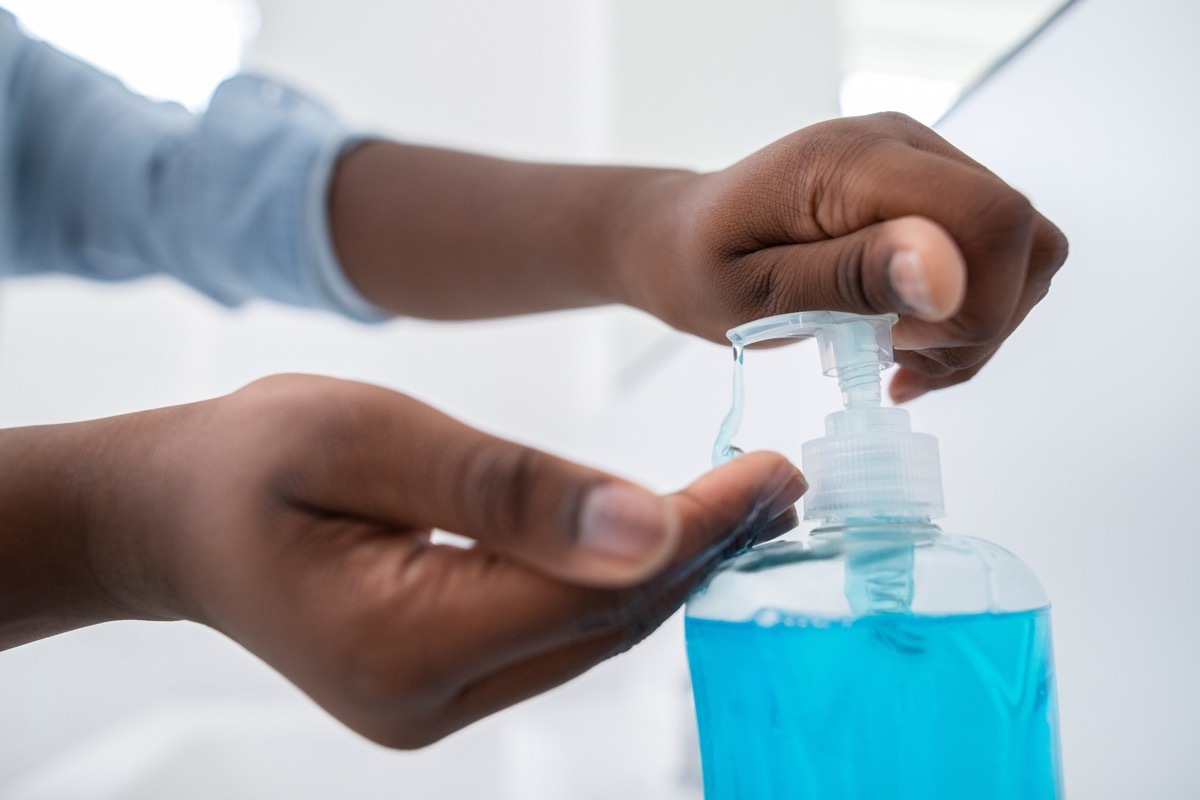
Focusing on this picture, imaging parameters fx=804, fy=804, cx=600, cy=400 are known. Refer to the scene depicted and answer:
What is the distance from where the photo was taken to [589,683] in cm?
67

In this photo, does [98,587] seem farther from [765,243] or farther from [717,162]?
[717,162]

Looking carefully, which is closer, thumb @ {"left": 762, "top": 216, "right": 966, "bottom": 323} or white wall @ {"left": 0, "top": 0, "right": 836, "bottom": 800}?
thumb @ {"left": 762, "top": 216, "right": 966, "bottom": 323}

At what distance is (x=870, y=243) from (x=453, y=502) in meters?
0.11

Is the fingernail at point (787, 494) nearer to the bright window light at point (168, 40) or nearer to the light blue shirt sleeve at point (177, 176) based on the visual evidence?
the light blue shirt sleeve at point (177, 176)

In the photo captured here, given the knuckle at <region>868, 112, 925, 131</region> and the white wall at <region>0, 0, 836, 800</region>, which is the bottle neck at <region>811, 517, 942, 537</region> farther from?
the white wall at <region>0, 0, 836, 800</region>

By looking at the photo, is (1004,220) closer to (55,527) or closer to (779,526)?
(779,526)

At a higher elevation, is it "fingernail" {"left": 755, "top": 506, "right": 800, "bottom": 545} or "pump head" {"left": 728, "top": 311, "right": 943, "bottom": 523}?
"pump head" {"left": 728, "top": 311, "right": 943, "bottom": 523}

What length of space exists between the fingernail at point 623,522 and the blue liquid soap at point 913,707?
76 millimetres

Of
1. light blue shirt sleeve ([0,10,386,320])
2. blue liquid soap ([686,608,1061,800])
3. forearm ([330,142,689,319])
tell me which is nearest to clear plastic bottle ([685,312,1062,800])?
blue liquid soap ([686,608,1061,800])

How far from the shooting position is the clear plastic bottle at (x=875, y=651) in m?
0.20

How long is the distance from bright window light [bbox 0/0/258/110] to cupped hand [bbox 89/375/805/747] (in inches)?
31.9

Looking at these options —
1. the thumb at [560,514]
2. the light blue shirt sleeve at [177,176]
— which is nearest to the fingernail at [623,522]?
the thumb at [560,514]

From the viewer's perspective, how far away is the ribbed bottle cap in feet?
0.70

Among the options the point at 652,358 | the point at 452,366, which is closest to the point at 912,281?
the point at 652,358
